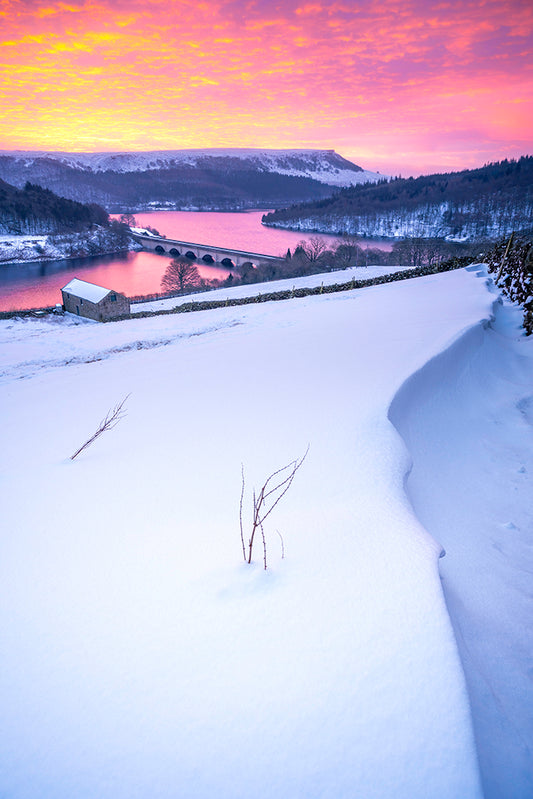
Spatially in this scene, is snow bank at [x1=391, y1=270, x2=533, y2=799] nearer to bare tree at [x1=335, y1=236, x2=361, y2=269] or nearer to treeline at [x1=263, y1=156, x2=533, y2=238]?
bare tree at [x1=335, y1=236, x2=361, y2=269]

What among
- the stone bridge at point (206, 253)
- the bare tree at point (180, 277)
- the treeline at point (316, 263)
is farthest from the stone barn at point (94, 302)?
the stone bridge at point (206, 253)

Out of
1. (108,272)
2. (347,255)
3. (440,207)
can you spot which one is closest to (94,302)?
(347,255)

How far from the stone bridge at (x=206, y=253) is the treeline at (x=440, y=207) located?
2112 inches

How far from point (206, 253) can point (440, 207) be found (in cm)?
7629

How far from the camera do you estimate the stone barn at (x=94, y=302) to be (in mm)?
29766

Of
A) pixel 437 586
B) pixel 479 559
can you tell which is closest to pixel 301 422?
pixel 479 559

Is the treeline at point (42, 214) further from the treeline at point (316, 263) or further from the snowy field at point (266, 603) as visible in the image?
the snowy field at point (266, 603)

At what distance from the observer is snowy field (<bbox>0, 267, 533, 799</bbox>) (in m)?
1.81

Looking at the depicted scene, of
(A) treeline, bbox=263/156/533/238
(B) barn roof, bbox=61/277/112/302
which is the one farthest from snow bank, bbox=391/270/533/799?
(A) treeline, bbox=263/156/533/238

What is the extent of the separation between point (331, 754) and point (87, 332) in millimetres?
22260

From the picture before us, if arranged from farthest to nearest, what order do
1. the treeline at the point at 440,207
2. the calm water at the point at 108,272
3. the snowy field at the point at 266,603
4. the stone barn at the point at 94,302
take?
the treeline at the point at 440,207 < the calm water at the point at 108,272 < the stone barn at the point at 94,302 < the snowy field at the point at 266,603

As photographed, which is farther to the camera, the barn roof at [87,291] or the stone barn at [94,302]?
the barn roof at [87,291]

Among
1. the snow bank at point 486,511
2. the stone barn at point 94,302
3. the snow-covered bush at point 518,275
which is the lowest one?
the stone barn at point 94,302

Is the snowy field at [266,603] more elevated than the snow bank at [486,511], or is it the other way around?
the snowy field at [266,603]
